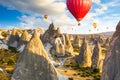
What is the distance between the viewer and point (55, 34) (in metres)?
94.0

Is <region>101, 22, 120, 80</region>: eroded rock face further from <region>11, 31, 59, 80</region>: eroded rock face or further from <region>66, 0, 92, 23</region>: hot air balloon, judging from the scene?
<region>11, 31, 59, 80</region>: eroded rock face

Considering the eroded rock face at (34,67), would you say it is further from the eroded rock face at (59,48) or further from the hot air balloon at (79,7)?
the eroded rock face at (59,48)

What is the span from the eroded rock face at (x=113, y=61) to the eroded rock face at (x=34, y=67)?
8816 mm

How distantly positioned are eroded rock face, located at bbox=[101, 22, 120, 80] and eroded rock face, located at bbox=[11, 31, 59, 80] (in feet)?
28.9

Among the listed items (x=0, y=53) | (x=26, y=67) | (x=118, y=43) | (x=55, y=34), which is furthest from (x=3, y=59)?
(x=118, y=43)

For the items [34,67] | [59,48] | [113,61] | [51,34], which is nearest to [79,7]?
[113,61]

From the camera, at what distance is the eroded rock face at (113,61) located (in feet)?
107

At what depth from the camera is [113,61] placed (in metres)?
33.2

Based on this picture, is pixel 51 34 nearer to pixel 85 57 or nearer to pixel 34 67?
pixel 85 57

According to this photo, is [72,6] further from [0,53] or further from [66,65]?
[0,53]

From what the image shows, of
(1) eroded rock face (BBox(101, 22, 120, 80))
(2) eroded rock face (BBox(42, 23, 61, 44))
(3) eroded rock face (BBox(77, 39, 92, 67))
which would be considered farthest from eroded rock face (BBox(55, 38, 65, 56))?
(1) eroded rock face (BBox(101, 22, 120, 80))

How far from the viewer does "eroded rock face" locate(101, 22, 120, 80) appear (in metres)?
32.7

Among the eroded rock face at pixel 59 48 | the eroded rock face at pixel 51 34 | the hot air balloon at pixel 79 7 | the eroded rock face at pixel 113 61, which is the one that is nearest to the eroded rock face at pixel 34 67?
the hot air balloon at pixel 79 7

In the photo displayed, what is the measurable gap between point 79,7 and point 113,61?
33.7ft
